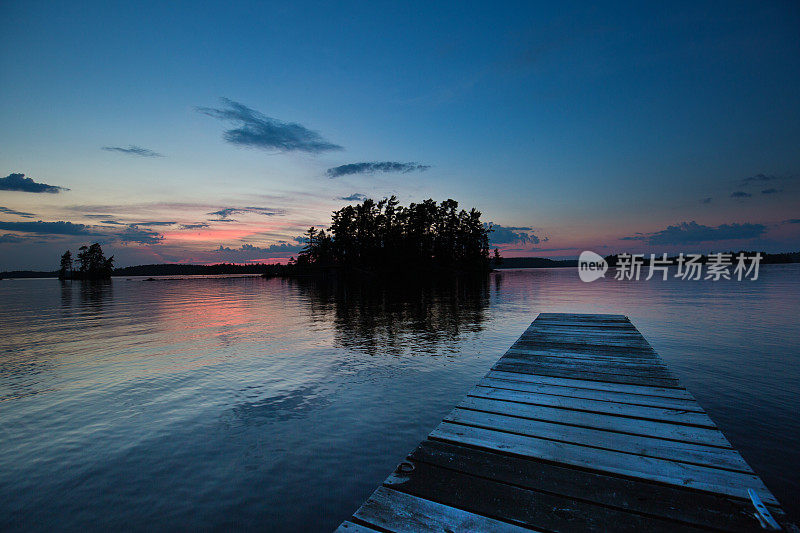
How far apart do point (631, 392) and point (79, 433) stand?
34.4 feet

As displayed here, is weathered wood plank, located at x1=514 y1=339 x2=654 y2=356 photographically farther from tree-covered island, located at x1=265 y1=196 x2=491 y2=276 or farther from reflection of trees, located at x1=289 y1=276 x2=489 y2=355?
tree-covered island, located at x1=265 y1=196 x2=491 y2=276

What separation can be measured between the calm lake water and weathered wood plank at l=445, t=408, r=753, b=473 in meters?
1.75

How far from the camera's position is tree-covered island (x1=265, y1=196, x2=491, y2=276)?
10797 cm

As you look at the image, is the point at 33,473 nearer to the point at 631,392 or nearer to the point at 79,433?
the point at 79,433

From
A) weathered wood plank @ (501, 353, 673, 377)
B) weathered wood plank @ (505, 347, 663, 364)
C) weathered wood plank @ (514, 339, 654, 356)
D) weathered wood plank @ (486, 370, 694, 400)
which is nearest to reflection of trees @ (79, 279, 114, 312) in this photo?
weathered wood plank @ (514, 339, 654, 356)

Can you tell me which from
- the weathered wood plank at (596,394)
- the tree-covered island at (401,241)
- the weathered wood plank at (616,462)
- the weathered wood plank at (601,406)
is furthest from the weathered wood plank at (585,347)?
the tree-covered island at (401,241)

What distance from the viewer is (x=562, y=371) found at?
7.75m

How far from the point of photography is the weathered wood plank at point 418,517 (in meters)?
3.08

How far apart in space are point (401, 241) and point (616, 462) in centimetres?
10570

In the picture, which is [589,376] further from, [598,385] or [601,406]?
[601,406]

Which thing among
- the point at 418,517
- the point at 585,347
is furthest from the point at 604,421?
the point at 585,347

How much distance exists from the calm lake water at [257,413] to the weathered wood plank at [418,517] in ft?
5.74

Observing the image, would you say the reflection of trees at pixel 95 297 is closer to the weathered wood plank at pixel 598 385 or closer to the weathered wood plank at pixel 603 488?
the weathered wood plank at pixel 598 385

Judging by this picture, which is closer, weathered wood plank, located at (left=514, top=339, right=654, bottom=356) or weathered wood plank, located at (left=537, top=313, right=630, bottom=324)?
weathered wood plank, located at (left=514, top=339, right=654, bottom=356)
